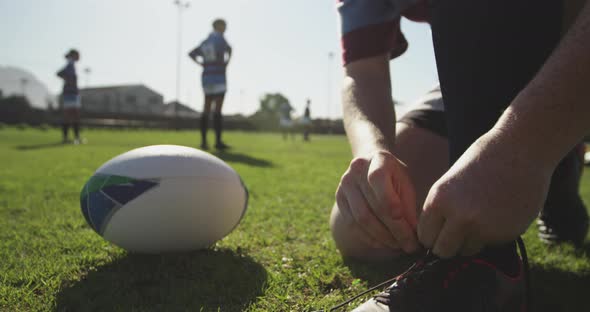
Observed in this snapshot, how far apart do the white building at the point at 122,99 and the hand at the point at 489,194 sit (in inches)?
2085

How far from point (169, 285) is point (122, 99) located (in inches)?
2365

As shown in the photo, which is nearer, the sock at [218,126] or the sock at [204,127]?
the sock at [218,126]

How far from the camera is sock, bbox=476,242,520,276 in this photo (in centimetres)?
110

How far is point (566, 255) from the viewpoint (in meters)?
Result: 2.07

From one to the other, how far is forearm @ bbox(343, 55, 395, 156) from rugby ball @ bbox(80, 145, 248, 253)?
2.28ft

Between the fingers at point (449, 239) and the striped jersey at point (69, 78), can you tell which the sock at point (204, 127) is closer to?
the striped jersey at point (69, 78)

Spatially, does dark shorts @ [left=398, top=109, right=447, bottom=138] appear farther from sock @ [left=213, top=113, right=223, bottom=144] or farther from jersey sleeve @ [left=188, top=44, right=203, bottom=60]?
jersey sleeve @ [left=188, top=44, right=203, bottom=60]

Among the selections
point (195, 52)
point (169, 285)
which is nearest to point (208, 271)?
point (169, 285)

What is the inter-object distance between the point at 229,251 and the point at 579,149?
199 cm

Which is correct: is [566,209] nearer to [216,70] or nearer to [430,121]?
[430,121]

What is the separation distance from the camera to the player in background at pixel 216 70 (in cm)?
789

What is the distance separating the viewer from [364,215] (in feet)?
3.07

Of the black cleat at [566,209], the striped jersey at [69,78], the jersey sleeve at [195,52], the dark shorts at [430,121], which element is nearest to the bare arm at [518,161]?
the dark shorts at [430,121]

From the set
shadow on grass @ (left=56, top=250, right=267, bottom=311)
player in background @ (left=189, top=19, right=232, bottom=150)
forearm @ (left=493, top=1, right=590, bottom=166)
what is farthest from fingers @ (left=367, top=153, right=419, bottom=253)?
player in background @ (left=189, top=19, right=232, bottom=150)
